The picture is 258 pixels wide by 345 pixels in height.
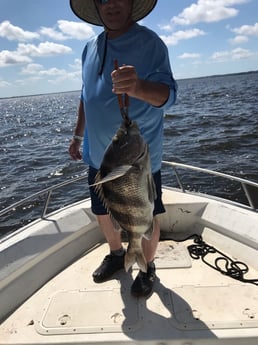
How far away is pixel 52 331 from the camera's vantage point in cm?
279

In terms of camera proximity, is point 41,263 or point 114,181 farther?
point 41,263

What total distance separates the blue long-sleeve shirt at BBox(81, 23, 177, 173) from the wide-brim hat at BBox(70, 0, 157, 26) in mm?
128

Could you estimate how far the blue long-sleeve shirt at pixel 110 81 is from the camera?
8.21 feet

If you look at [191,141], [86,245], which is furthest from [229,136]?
[86,245]

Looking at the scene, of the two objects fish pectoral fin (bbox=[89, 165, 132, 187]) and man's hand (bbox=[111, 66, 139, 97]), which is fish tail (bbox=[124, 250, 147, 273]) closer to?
fish pectoral fin (bbox=[89, 165, 132, 187])

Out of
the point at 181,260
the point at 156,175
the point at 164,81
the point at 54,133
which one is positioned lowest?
the point at 54,133

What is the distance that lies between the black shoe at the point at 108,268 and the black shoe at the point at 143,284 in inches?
13.9

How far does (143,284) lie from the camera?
10.4ft

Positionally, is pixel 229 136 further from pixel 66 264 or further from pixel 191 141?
pixel 66 264

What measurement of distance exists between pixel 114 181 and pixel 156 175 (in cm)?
90

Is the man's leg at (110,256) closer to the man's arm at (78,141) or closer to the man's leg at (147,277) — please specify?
the man's leg at (147,277)

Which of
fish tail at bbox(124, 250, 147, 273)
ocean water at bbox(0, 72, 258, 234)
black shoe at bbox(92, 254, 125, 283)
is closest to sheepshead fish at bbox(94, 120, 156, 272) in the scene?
fish tail at bbox(124, 250, 147, 273)

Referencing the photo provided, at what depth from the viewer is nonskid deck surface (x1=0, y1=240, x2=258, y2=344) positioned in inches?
108

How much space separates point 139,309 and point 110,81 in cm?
183
